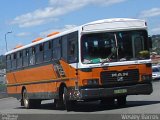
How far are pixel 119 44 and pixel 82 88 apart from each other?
2.14 metres

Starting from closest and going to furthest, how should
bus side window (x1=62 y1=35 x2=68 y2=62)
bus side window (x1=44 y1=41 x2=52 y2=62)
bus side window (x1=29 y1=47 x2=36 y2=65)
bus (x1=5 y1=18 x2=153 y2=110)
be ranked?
bus (x1=5 y1=18 x2=153 y2=110) → bus side window (x1=62 y1=35 x2=68 y2=62) → bus side window (x1=44 y1=41 x2=52 y2=62) → bus side window (x1=29 y1=47 x2=36 y2=65)

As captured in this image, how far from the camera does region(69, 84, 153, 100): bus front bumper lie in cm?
1845

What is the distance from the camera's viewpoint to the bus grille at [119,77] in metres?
18.6

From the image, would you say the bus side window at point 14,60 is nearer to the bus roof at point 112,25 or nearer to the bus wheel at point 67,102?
the bus wheel at point 67,102

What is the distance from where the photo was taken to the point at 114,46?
61.6 feet

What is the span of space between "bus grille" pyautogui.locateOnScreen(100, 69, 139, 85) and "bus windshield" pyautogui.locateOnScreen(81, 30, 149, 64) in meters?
0.48

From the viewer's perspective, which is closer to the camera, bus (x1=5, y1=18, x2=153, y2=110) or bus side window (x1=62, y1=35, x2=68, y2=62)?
bus (x1=5, y1=18, x2=153, y2=110)

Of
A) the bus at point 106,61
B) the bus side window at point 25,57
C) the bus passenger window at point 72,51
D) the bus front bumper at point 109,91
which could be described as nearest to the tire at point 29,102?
the bus side window at point 25,57

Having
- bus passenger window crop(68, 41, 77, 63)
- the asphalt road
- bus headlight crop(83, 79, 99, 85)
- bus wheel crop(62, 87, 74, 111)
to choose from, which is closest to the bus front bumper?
bus headlight crop(83, 79, 99, 85)

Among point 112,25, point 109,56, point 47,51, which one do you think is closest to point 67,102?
point 109,56

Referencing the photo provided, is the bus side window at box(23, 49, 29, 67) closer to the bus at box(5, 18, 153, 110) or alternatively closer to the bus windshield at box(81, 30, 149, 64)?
the bus at box(5, 18, 153, 110)

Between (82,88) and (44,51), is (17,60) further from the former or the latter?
(82,88)

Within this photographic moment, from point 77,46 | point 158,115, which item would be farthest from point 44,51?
point 158,115

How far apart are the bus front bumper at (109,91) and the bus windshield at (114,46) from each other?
103 centimetres
